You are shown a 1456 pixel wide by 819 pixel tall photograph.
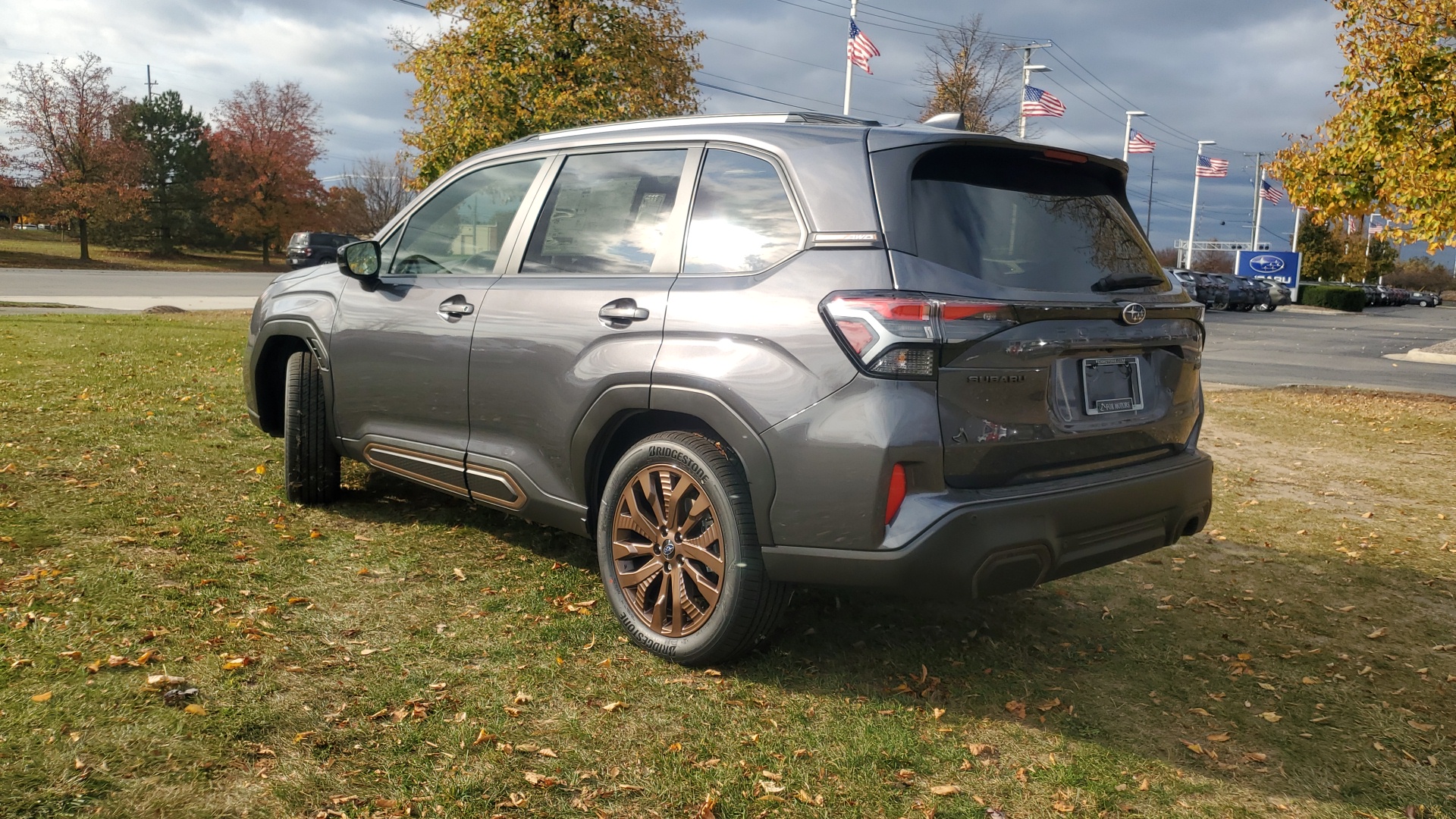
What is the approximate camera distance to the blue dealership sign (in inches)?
2255

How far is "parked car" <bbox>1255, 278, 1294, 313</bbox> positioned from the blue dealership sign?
126cm

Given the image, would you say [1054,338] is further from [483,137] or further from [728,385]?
[483,137]

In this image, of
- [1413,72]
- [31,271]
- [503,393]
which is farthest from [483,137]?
[31,271]

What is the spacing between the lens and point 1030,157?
363 cm

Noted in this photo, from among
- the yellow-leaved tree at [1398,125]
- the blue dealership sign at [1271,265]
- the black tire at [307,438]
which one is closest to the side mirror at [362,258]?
the black tire at [307,438]

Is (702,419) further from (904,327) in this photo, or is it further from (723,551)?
(904,327)

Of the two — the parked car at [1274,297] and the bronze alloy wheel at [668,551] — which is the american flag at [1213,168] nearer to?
the parked car at [1274,297]

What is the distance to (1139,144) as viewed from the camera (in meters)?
41.9

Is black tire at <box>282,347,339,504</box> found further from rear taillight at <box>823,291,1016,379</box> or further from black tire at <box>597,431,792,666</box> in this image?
rear taillight at <box>823,291,1016,379</box>

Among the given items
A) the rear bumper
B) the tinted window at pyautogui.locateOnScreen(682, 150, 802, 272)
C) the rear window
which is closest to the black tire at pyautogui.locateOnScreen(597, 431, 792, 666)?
the rear bumper

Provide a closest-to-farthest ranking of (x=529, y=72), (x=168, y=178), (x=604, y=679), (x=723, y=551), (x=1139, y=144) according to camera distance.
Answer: (x=723, y=551) < (x=604, y=679) < (x=529, y=72) < (x=1139, y=144) < (x=168, y=178)

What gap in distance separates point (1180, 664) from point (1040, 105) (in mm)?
27788

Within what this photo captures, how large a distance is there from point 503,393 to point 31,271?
37893 millimetres

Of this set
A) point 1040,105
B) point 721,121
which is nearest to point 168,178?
point 1040,105
